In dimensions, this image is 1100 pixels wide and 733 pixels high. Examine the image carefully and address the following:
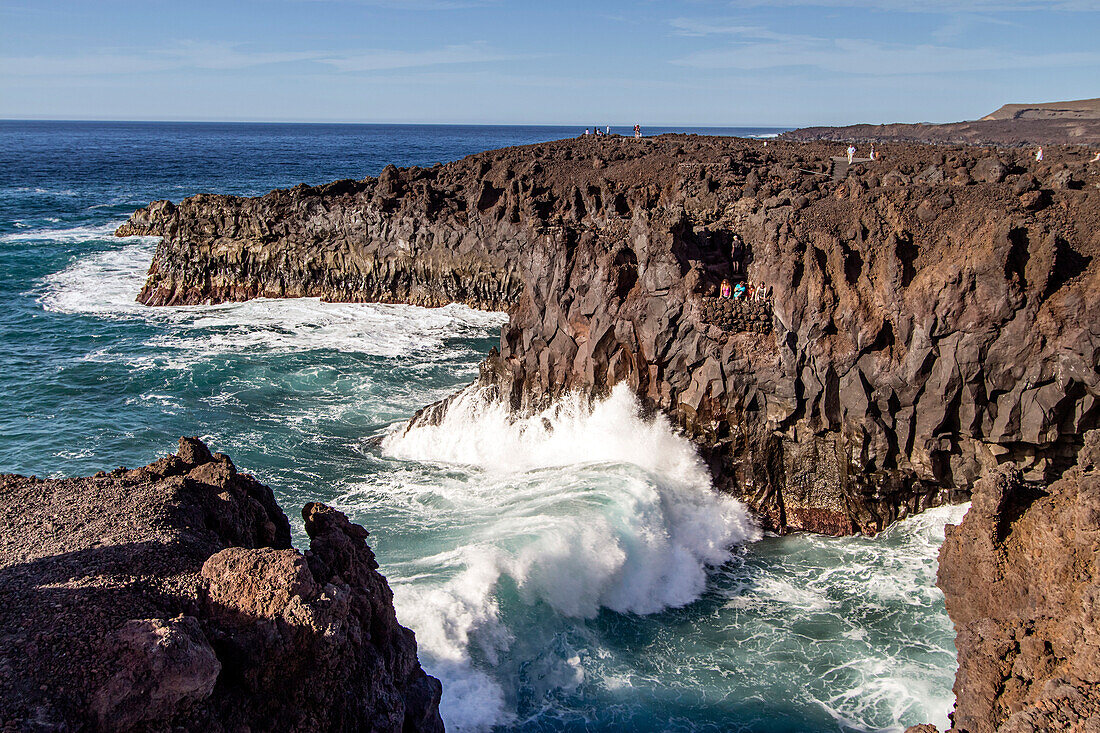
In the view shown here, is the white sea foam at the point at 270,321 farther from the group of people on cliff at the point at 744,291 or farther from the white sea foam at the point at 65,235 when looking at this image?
the group of people on cliff at the point at 744,291

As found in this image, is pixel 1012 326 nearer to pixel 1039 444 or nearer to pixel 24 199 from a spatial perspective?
pixel 1039 444

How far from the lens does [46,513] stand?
10.3 meters

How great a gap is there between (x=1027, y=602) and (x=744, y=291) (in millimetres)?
11079

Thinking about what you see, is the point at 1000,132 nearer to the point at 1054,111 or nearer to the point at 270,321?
the point at 1054,111

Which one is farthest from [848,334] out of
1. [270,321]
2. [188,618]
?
[270,321]

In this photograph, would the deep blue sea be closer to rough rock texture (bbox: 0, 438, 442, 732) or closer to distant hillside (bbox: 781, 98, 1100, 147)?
rough rock texture (bbox: 0, 438, 442, 732)

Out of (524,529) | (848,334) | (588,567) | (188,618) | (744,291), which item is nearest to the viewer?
(188,618)

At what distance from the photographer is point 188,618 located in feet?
25.3

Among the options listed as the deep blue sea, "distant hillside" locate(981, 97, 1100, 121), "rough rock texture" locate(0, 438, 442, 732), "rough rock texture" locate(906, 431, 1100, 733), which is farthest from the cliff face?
"distant hillside" locate(981, 97, 1100, 121)

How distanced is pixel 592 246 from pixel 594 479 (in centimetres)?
742

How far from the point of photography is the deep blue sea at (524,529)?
44.4 feet

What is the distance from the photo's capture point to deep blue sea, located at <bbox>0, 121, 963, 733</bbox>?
13.5 m

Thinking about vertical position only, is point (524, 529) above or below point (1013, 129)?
below

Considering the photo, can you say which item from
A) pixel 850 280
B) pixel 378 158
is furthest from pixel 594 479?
pixel 378 158
